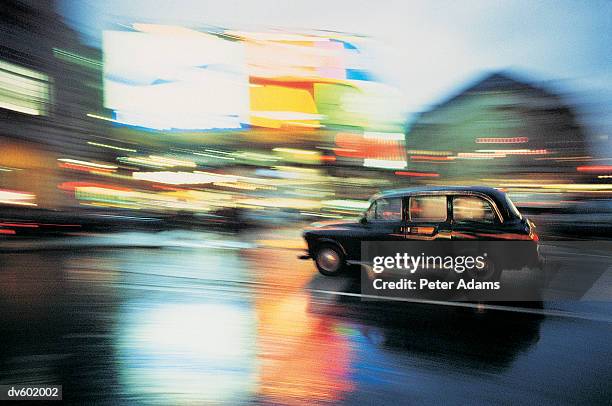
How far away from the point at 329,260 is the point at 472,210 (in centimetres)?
275

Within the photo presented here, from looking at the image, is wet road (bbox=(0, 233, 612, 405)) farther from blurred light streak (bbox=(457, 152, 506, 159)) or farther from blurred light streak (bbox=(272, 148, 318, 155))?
blurred light streak (bbox=(457, 152, 506, 159))

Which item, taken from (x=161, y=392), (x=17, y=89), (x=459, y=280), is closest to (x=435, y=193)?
(x=459, y=280)

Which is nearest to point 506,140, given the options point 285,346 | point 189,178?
point 189,178

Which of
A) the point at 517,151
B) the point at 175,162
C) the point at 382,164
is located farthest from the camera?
the point at 382,164

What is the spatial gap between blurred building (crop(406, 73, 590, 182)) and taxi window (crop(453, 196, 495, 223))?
29.6 meters

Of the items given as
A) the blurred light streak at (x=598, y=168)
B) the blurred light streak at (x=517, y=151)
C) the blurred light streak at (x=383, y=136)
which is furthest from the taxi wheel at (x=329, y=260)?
the blurred light streak at (x=517, y=151)

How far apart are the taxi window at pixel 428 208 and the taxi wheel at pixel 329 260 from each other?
1.63 m

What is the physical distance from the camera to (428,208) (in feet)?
A: 23.8

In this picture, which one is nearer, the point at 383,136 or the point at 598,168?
the point at 598,168

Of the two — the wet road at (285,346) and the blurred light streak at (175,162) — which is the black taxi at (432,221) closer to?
the wet road at (285,346)

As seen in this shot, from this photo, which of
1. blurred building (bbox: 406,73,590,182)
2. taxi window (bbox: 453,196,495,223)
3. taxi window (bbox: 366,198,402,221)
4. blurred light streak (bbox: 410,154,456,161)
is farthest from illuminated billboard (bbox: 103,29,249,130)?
taxi window (bbox: 453,196,495,223)

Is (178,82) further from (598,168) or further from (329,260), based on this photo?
(329,260)

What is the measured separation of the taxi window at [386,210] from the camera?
24.6ft

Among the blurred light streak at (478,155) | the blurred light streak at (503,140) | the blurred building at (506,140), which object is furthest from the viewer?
the blurred light streak at (478,155)
